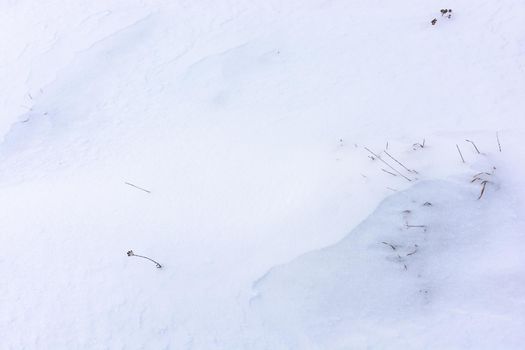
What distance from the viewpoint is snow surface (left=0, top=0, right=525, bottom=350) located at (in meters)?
2.27

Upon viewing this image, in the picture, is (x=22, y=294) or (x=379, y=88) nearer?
(x=22, y=294)

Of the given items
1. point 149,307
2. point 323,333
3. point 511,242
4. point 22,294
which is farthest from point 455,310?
point 22,294

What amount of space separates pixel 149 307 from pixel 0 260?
3.48 ft

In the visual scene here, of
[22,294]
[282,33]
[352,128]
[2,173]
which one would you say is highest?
[282,33]

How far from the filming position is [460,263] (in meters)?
2.29

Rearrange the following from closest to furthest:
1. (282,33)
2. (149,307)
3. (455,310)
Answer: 1. (455,310)
2. (149,307)
3. (282,33)

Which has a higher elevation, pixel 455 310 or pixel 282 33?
pixel 282 33

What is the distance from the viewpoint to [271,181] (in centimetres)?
279

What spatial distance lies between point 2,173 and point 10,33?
6.39 ft

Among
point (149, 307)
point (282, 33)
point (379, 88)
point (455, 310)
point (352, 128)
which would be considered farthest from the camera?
point (282, 33)

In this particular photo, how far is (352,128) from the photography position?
3.01 meters

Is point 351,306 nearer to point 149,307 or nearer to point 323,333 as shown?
point 323,333

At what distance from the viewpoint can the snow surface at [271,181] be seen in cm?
227

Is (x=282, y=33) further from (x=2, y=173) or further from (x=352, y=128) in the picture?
(x=2, y=173)
